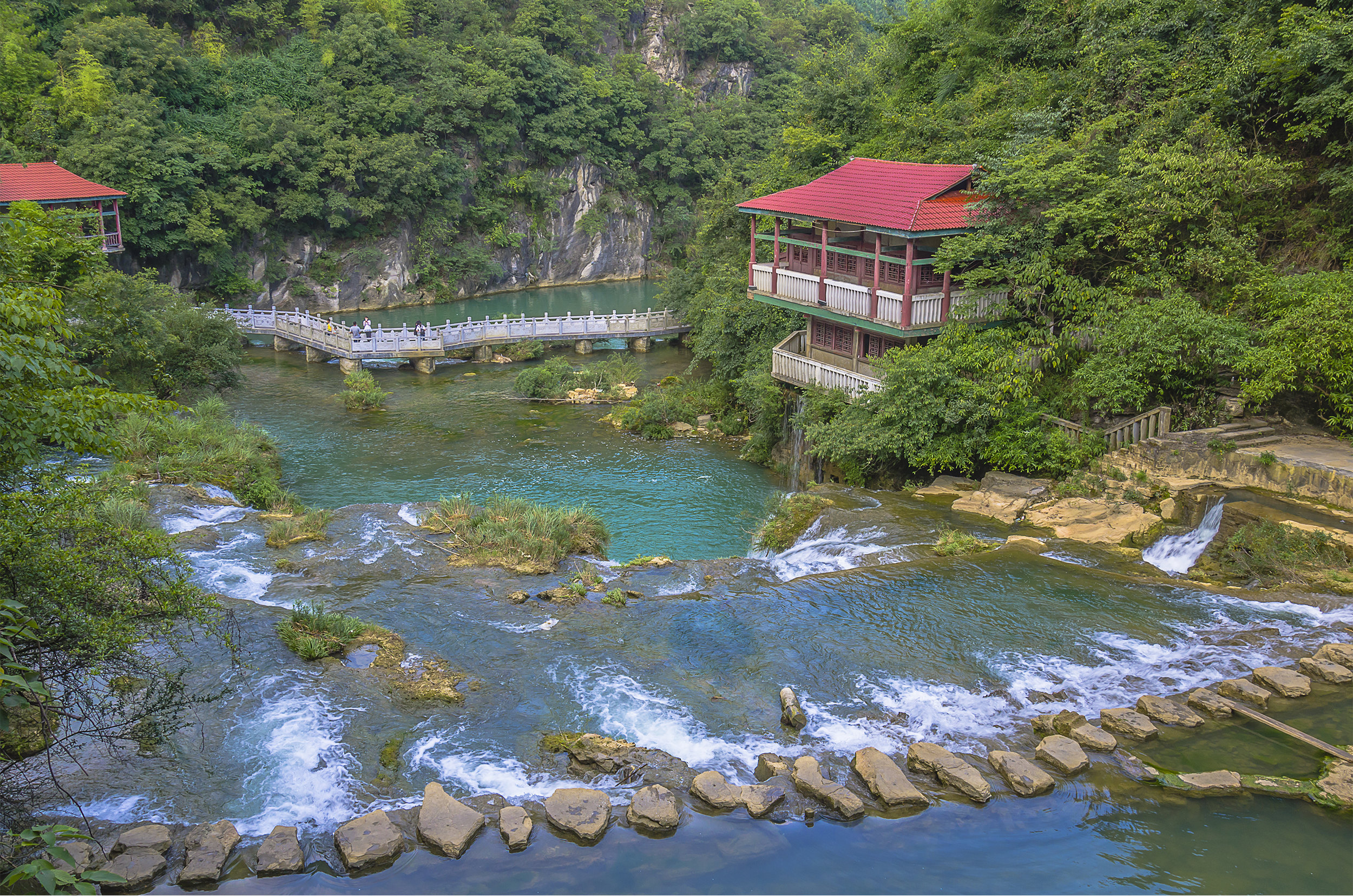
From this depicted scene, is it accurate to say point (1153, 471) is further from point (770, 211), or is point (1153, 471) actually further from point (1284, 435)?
point (770, 211)

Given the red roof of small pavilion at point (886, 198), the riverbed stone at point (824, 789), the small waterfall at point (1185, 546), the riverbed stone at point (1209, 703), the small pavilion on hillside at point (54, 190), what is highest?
the small pavilion on hillside at point (54, 190)

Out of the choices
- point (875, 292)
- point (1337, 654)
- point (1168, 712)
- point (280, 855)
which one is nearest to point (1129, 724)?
point (1168, 712)

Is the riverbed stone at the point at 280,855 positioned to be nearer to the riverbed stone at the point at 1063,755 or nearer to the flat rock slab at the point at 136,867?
the flat rock slab at the point at 136,867

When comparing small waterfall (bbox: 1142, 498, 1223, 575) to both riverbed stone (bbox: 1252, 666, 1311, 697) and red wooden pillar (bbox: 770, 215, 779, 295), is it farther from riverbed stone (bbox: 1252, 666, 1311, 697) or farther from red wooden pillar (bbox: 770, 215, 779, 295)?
red wooden pillar (bbox: 770, 215, 779, 295)

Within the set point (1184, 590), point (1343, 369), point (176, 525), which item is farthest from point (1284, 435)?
point (176, 525)

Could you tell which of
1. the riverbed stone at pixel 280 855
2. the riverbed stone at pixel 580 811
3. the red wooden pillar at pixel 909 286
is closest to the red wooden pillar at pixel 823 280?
the red wooden pillar at pixel 909 286

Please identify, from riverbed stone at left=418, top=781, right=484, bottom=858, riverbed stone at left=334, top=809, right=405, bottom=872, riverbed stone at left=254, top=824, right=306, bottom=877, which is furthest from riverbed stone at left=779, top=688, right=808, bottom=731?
riverbed stone at left=254, top=824, right=306, bottom=877

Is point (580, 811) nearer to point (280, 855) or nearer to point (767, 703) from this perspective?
point (280, 855)
